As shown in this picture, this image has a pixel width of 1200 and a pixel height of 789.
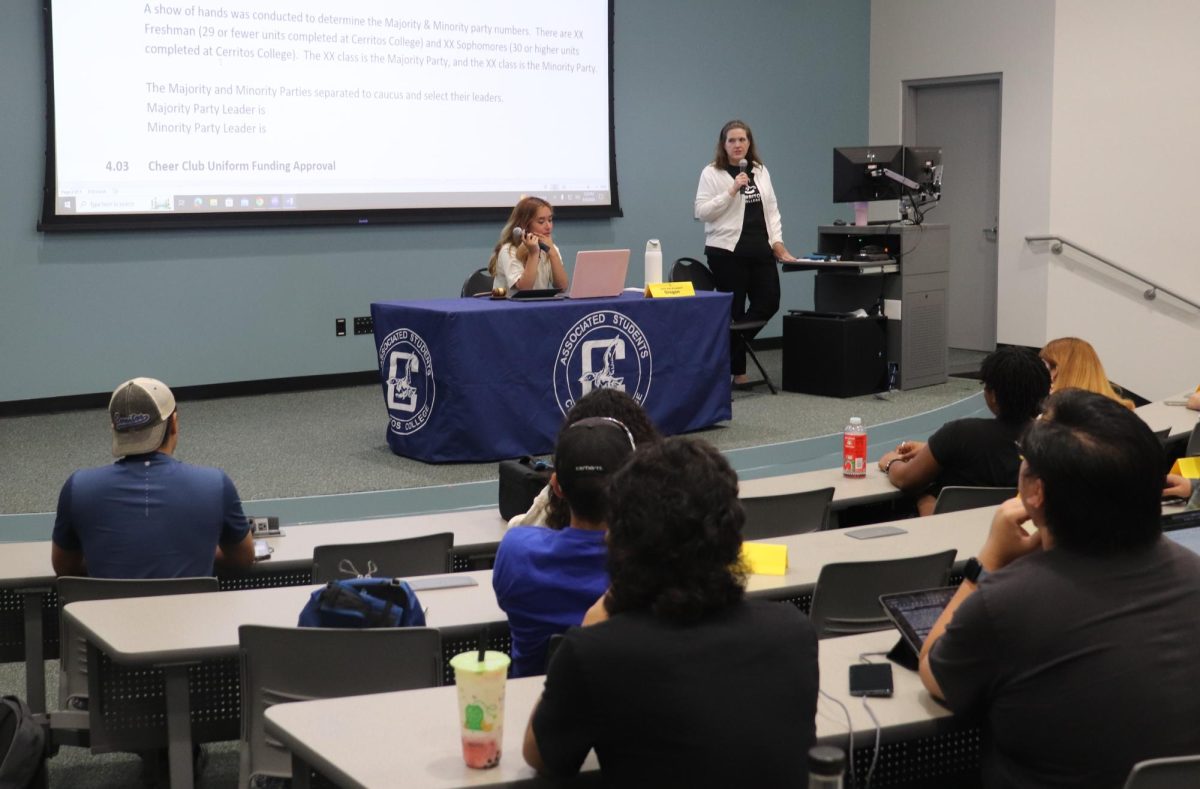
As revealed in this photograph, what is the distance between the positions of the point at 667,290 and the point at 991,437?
3063 mm

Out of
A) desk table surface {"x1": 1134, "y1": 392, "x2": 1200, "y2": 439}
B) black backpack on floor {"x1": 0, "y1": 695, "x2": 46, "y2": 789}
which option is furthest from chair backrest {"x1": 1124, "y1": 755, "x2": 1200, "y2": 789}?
desk table surface {"x1": 1134, "y1": 392, "x2": 1200, "y2": 439}

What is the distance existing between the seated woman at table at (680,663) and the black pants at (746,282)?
642cm

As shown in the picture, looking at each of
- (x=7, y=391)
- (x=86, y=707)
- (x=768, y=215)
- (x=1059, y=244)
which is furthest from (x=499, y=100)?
(x=86, y=707)

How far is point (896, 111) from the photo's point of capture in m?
10.5

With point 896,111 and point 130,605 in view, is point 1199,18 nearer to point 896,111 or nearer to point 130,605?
point 896,111

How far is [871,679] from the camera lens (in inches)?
82.7

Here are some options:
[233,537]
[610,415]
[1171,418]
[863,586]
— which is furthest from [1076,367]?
[233,537]

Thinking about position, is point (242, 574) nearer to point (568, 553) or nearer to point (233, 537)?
point (233, 537)

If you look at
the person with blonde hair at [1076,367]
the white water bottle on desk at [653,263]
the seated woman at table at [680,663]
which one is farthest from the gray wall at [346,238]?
the seated woman at table at [680,663]

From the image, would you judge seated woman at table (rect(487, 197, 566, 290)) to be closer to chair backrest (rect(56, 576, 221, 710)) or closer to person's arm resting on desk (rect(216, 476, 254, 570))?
person's arm resting on desk (rect(216, 476, 254, 570))

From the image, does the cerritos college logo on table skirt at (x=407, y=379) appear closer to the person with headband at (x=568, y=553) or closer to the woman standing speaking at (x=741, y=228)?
the woman standing speaking at (x=741, y=228)

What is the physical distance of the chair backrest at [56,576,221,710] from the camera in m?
2.86

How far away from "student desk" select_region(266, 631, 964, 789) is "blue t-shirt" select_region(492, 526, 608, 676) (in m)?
0.15

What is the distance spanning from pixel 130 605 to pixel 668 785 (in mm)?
1544
